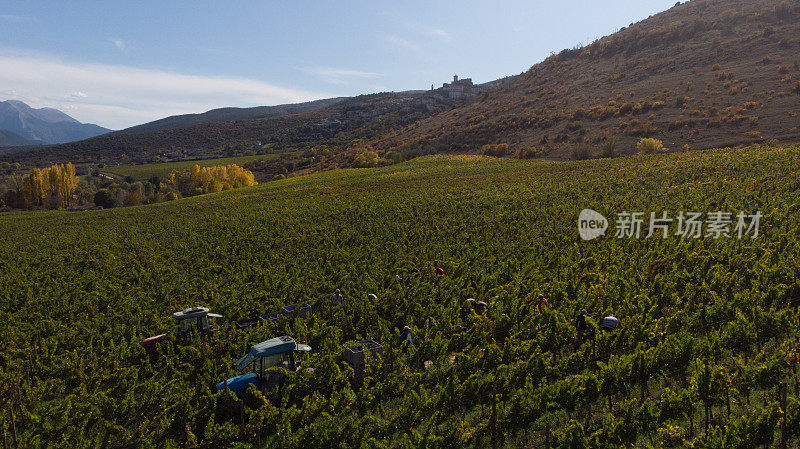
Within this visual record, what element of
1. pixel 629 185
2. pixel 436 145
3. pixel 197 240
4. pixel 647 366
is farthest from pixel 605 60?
pixel 647 366

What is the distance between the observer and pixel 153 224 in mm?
44250

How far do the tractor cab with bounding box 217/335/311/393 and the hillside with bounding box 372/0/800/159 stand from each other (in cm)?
6009

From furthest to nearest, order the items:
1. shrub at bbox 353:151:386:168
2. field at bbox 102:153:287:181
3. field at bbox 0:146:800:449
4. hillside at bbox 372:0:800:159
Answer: field at bbox 102:153:287:181
shrub at bbox 353:151:386:168
hillside at bbox 372:0:800:159
field at bbox 0:146:800:449

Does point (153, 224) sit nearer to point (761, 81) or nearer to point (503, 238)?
point (503, 238)

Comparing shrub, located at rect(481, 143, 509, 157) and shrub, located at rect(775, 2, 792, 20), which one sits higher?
shrub, located at rect(775, 2, 792, 20)

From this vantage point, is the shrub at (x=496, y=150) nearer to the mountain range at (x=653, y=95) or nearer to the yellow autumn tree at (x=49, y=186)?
the mountain range at (x=653, y=95)

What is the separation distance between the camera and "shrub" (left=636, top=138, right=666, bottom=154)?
54594 mm

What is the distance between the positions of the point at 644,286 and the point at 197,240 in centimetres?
2999

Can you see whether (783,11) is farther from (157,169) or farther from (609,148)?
(157,169)

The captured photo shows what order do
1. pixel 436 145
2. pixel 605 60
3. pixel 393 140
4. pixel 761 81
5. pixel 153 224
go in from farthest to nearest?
pixel 393 140
pixel 605 60
pixel 436 145
pixel 761 81
pixel 153 224

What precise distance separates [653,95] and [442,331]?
79.4 m

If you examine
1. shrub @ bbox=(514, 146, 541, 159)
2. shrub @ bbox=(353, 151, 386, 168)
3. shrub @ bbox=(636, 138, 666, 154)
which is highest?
shrub @ bbox=(636, 138, 666, 154)

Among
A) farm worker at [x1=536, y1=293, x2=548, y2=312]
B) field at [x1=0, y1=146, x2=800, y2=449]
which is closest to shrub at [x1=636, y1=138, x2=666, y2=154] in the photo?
field at [x1=0, y1=146, x2=800, y2=449]

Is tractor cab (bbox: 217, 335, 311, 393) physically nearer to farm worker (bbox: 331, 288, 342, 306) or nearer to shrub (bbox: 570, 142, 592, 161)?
farm worker (bbox: 331, 288, 342, 306)
